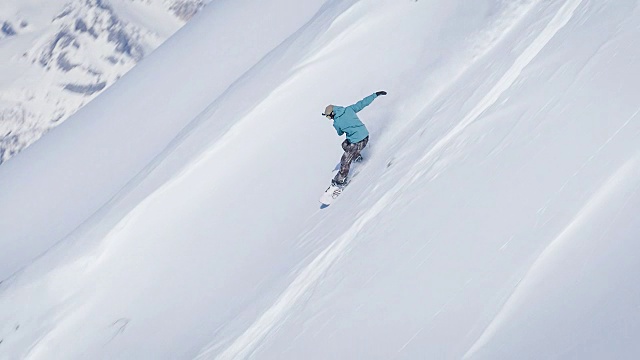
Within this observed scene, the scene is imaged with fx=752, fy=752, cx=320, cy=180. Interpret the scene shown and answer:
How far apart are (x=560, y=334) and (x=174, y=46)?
94.1ft

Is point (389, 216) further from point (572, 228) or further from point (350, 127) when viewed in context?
point (572, 228)

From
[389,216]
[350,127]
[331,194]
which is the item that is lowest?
[389,216]

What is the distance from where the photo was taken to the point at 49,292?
14438 millimetres

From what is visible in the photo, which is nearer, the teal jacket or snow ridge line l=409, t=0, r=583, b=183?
snow ridge line l=409, t=0, r=583, b=183

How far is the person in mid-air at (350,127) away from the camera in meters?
10.9

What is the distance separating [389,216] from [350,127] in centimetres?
237

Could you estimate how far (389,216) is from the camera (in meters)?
9.12

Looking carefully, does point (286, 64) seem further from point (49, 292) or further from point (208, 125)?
point (49, 292)

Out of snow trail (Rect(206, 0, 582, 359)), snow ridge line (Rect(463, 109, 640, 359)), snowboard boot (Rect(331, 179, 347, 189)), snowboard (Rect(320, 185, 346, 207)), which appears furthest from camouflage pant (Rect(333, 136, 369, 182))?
snow ridge line (Rect(463, 109, 640, 359))

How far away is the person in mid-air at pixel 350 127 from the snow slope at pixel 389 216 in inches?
13.7

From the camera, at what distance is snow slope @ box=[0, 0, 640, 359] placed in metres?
6.27

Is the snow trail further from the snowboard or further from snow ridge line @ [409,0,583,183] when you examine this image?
the snowboard

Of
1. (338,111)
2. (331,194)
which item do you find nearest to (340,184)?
(331,194)

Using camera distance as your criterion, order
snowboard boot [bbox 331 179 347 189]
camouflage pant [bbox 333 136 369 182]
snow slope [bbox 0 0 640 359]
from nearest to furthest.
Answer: snow slope [bbox 0 0 640 359] → camouflage pant [bbox 333 136 369 182] → snowboard boot [bbox 331 179 347 189]
